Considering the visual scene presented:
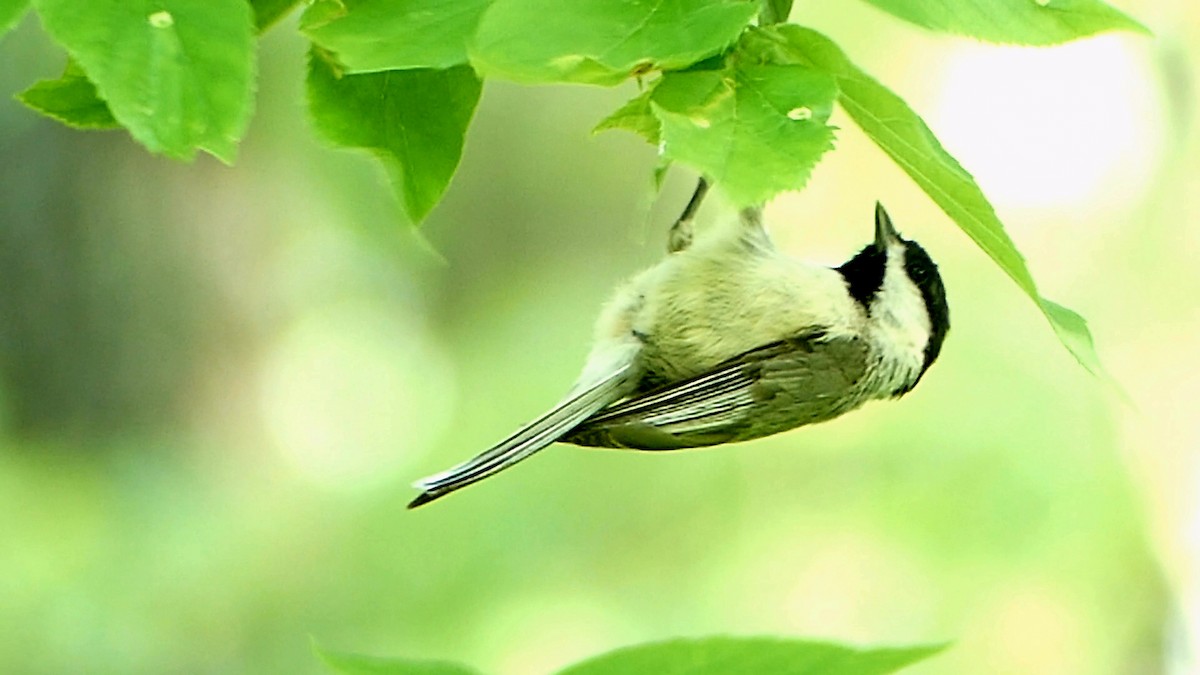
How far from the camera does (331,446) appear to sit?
12.1 ft

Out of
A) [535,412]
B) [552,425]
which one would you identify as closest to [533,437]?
[552,425]

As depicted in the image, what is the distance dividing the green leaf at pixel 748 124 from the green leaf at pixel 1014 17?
74 millimetres

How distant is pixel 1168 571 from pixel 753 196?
12.0ft

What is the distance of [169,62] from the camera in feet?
2.01

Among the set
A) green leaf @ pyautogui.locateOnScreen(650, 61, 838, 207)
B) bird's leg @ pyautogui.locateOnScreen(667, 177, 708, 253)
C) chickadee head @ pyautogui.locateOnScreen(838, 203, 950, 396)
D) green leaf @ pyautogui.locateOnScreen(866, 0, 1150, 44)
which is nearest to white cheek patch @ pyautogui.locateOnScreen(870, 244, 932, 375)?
chickadee head @ pyautogui.locateOnScreen(838, 203, 950, 396)

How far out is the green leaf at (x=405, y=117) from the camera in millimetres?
787

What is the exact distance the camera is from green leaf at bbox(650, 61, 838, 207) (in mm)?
591

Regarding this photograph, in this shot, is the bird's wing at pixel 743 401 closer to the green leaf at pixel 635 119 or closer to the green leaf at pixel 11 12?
the green leaf at pixel 635 119

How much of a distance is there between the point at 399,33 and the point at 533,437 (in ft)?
1.74

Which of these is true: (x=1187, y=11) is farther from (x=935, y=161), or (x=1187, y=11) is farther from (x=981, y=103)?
(x=935, y=161)

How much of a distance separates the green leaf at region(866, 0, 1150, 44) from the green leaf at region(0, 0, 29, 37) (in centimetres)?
40

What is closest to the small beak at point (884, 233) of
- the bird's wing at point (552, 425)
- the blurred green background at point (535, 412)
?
the bird's wing at point (552, 425)

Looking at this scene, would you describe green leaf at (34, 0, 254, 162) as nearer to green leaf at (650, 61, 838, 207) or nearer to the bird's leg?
green leaf at (650, 61, 838, 207)

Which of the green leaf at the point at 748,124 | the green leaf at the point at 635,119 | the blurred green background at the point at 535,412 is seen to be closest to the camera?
the green leaf at the point at 748,124
